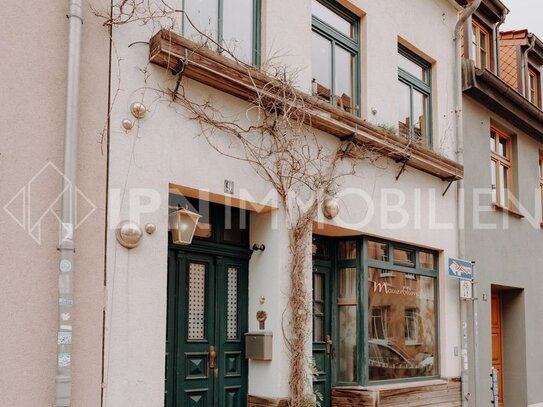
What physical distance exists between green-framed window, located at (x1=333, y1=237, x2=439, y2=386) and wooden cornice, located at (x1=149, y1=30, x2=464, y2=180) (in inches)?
48.9

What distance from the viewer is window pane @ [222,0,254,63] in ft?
23.6

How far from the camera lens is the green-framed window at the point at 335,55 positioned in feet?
27.9

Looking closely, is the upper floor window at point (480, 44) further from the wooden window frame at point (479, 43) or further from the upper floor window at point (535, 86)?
the upper floor window at point (535, 86)

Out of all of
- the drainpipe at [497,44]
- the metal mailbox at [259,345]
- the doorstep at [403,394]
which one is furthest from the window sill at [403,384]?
the drainpipe at [497,44]

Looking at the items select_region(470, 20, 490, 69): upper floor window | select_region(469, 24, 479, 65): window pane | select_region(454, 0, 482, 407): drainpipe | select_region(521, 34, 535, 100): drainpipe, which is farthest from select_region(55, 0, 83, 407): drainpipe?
select_region(521, 34, 535, 100): drainpipe

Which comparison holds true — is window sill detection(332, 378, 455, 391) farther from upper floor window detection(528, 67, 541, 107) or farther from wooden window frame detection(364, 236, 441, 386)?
upper floor window detection(528, 67, 541, 107)

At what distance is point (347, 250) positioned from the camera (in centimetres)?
898

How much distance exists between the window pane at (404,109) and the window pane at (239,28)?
121 inches

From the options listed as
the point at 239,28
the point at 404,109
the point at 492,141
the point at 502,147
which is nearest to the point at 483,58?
the point at 492,141

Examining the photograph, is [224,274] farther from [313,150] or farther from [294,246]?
[313,150]

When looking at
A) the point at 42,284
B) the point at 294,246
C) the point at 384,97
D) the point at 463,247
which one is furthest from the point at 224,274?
the point at 463,247

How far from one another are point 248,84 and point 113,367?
2938 millimetres

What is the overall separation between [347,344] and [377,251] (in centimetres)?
126

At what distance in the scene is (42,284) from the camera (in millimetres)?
5219
